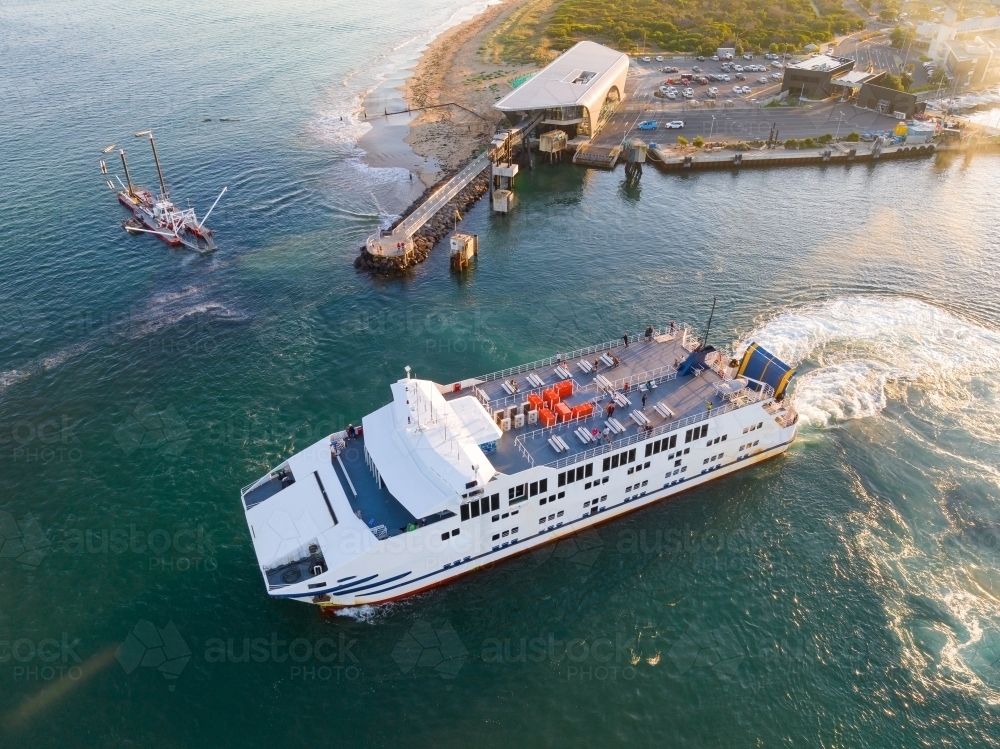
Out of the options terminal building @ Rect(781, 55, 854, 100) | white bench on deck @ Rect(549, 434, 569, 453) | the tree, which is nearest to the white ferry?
white bench on deck @ Rect(549, 434, 569, 453)

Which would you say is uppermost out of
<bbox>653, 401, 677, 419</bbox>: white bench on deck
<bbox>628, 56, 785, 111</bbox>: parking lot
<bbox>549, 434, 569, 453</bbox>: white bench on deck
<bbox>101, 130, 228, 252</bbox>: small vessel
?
<bbox>628, 56, 785, 111</bbox>: parking lot

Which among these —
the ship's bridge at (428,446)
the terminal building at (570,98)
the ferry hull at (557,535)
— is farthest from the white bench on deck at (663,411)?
the terminal building at (570,98)

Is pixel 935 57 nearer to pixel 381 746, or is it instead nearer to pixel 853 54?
pixel 853 54

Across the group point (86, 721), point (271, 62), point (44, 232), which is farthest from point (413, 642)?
point (271, 62)

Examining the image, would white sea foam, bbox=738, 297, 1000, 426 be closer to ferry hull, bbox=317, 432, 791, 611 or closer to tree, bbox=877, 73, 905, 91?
ferry hull, bbox=317, 432, 791, 611

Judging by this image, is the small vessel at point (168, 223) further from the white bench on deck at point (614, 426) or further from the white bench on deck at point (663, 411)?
the white bench on deck at point (663, 411)

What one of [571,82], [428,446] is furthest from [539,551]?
[571,82]

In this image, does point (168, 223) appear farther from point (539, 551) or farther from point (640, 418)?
point (640, 418)
